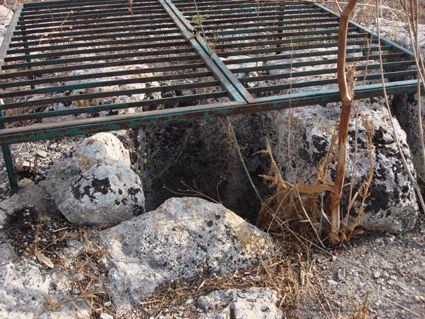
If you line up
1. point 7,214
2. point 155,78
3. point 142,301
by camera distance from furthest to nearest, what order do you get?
Result: point 155,78
point 7,214
point 142,301

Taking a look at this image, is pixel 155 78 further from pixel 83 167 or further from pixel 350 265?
pixel 350 265

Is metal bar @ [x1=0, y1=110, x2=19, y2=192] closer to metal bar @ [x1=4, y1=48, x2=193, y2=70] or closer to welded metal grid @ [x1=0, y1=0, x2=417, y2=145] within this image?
welded metal grid @ [x1=0, y1=0, x2=417, y2=145]

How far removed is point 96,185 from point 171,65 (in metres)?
1.40

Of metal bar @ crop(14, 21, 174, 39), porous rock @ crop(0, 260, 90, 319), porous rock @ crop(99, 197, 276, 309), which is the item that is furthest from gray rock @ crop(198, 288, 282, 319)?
metal bar @ crop(14, 21, 174, 39)

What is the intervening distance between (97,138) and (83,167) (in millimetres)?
207

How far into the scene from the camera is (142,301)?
1631mm

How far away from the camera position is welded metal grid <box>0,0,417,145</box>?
179 centimetres

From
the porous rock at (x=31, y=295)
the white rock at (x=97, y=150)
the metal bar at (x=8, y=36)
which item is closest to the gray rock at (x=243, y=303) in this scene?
the porous rock at (x=31, y=295)

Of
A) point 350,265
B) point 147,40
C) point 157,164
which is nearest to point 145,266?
point 350,265

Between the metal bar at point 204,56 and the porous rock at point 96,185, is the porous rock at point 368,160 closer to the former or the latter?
the metal bar at point 204,56

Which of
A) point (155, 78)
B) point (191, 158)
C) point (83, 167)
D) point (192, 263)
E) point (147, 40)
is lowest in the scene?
point (192, 263)

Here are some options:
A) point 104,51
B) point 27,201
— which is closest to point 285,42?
point 104,51

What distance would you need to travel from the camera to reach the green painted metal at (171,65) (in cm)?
178

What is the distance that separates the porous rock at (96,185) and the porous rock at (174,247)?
0.44 feet
